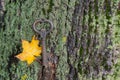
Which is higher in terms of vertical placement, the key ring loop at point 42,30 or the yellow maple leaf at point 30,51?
the key ring loop at point 42,30

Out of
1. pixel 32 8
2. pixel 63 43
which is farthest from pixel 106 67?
pixel 32 8

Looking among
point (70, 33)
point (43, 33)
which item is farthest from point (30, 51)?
point (70, 33)

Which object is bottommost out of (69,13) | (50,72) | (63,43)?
(50,72)

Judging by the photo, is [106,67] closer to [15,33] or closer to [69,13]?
[69,13]

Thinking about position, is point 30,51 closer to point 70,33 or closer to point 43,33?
point 43,33

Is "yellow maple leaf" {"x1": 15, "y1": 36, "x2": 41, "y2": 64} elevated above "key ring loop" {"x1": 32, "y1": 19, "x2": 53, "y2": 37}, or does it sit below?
below
